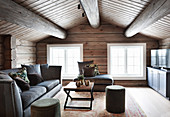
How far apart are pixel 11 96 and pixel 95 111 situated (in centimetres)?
181

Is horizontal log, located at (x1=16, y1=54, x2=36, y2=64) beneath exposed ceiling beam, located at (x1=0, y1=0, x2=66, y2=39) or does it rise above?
beneath

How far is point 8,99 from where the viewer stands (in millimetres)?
2469

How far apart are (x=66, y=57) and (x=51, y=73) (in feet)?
4.83

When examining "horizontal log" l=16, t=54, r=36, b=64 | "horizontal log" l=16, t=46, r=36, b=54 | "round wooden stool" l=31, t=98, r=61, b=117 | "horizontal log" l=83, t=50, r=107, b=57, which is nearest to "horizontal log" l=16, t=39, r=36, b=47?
"horizontal log" l=16, t=46, r=36, b=54

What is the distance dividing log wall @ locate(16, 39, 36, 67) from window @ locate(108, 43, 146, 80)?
3137 mm

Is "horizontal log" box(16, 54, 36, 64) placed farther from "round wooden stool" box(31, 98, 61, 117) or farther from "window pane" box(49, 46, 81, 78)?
"round wooden stool" box(31, 98, 61, 117)

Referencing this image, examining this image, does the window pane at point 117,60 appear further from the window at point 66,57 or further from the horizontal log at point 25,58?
the horizontal log at point 25,58

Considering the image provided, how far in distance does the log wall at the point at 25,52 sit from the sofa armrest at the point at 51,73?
0.81 metres

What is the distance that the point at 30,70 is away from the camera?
4262 mm

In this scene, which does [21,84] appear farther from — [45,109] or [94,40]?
[94,40]

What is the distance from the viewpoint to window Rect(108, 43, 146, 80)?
6102 mm

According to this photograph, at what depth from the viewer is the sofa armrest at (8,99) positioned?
8.05 ft

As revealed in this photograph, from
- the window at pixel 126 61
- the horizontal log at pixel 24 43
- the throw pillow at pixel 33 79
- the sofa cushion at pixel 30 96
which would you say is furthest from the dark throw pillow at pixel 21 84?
the window at pixel 126 61

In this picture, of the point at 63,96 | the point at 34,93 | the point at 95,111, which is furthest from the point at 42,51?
the point at 95,111
